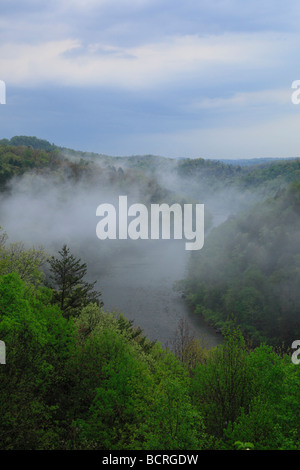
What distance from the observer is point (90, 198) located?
139375mm

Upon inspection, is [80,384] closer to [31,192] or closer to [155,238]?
[155,238]

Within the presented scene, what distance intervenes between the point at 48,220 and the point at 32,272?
3427 inches
